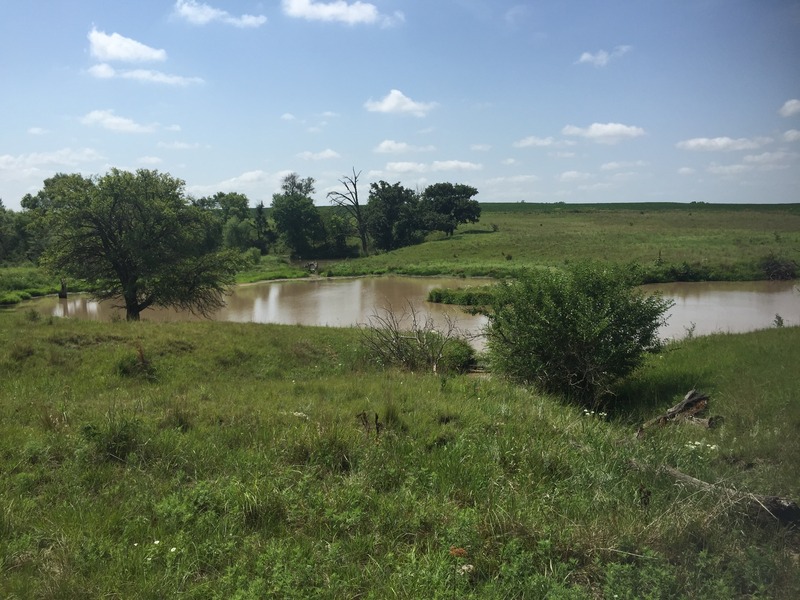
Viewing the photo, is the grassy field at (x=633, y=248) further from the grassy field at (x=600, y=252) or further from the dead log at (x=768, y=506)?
the dead log at (x=768, y=506)

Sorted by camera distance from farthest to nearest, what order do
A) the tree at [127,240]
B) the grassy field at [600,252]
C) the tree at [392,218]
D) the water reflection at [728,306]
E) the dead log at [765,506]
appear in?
the tree at [392,218]
the grassy field at [600,252]
the tree at [127,240]
the water reflection at [728,306]
the dead log at [765,506]

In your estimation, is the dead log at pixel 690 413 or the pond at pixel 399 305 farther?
the pond at pixel 399 305

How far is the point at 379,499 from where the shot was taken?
4.16 metres

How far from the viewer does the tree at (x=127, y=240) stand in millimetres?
22625

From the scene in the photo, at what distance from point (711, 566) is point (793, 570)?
16.6 inches

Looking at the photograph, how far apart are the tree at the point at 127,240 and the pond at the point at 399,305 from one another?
9.16 feet

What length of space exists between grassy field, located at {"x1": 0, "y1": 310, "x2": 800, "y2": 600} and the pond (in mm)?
14168

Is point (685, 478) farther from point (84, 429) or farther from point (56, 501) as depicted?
point (84, 429)

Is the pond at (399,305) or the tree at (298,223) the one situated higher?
the tree at (298,223)

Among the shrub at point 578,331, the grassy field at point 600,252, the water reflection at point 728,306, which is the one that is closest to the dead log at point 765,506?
the shrub at point 578,331

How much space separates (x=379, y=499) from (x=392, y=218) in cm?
6838

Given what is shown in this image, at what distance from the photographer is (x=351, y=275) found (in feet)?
174

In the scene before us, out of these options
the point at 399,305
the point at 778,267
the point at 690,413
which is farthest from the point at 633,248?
the point at 690,413

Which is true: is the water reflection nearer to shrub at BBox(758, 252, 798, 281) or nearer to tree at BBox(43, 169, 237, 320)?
shrub at BBox(758, 252, 798, 281)
